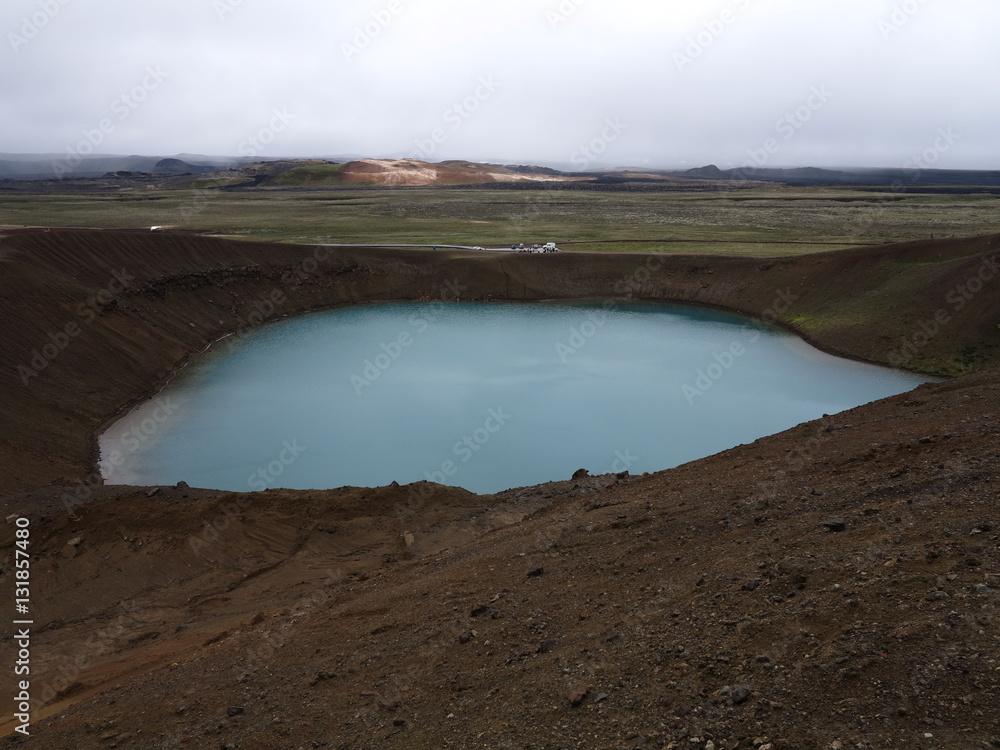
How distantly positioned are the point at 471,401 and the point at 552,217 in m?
51.6

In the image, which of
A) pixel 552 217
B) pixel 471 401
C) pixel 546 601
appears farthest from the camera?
pixel 552 217

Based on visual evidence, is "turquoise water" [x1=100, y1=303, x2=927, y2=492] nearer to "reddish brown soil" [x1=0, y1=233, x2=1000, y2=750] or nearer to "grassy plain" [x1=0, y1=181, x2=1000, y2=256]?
"reddish brown soil" [x1=0, y1=233, x2=1000, y2=750]

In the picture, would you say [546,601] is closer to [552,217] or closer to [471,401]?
[471,401]

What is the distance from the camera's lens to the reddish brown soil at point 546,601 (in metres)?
5.91

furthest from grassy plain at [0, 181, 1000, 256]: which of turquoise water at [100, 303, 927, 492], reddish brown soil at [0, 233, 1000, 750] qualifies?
reddish brown soil at [0, 233, 1000, 750]

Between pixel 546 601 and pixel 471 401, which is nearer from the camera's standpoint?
pixel 546 601

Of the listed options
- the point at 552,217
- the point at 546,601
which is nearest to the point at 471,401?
the point at 546,601

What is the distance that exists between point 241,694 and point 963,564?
836cm

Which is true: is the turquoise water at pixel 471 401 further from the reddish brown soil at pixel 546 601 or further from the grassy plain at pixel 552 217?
the grassy plain at pixel 552 217

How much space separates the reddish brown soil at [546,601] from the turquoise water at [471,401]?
10.9ft

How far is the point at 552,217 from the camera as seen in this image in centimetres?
7381

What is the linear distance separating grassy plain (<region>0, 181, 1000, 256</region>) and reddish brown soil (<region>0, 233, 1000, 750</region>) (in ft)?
122

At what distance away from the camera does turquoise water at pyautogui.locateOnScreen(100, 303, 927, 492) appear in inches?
814

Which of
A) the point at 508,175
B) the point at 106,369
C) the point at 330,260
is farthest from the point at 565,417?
the point at 508,175
